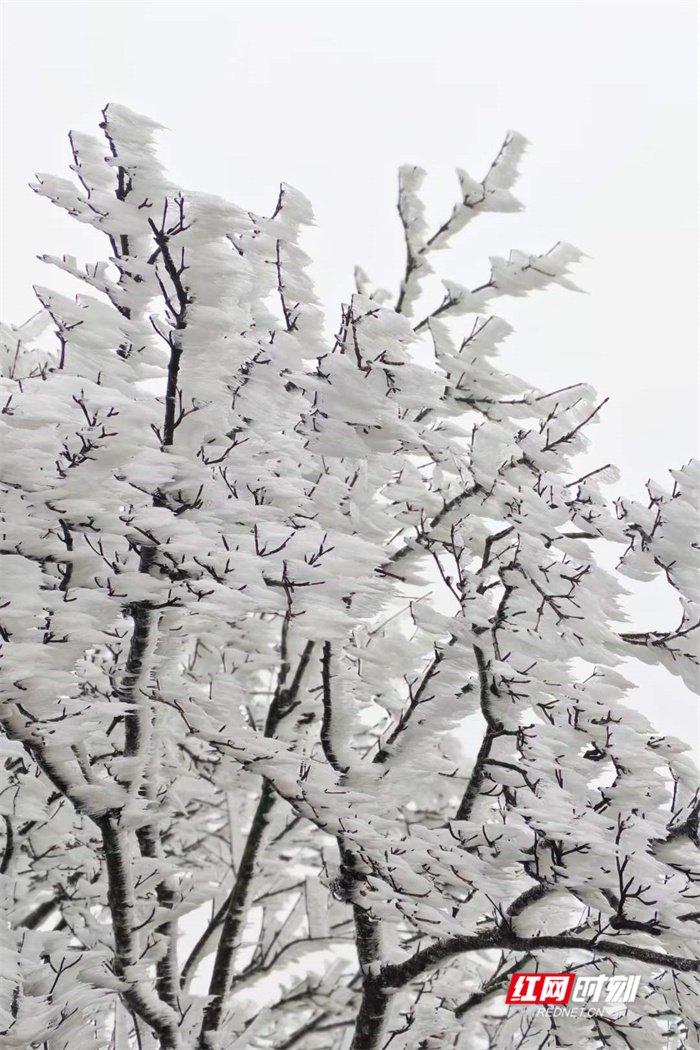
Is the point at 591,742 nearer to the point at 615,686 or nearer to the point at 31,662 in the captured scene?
the point at 615,686

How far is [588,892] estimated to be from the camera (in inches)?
86.9

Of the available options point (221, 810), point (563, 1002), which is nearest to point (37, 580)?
point (563, 1002)

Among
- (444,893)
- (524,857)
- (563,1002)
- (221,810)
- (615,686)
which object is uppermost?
(615,686)

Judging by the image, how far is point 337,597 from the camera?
2061mm

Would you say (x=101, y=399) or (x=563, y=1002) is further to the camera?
(x=563, y=1002)

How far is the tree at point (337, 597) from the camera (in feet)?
6.44

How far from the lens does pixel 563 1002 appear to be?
2.86 metres

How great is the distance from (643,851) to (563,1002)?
3.56ft

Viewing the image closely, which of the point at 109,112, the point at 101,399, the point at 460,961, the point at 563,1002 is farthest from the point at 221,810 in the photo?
the point at 109,112

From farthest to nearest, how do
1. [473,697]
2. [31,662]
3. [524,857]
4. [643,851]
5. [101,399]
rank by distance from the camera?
[473,697], [524,857], [643,851], [31,662], [101,399]

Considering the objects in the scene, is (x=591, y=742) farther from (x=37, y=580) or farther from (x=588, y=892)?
(x=37, y=580)

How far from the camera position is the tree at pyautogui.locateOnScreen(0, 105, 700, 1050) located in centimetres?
196

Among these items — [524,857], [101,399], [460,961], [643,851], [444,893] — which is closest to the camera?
[101,399]

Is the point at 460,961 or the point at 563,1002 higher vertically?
the point at 563,1002
